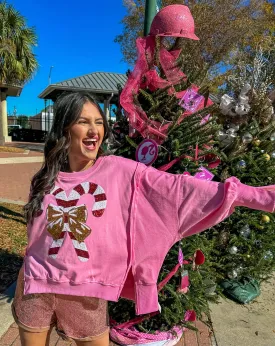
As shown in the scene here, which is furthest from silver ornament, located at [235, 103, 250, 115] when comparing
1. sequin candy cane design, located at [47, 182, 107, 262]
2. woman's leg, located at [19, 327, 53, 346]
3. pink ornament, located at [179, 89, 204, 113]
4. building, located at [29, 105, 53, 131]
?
building, located at [29, 105, 53, 131]

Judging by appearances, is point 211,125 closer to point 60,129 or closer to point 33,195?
point 60,129

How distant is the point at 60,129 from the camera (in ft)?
5.54

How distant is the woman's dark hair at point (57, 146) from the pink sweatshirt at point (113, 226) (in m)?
0.05

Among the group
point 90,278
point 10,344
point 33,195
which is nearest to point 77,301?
point 90,278

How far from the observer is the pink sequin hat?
7.39 ft

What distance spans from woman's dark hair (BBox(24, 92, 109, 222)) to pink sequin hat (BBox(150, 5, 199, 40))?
2.85 ft

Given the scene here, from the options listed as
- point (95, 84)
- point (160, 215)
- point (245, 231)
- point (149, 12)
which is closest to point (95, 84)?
point (95, 84)

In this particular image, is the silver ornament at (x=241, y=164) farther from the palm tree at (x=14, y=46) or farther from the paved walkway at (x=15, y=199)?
the palm tree at (x=14, y=46)

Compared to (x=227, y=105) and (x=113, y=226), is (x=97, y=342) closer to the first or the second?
(x=113, y=226)

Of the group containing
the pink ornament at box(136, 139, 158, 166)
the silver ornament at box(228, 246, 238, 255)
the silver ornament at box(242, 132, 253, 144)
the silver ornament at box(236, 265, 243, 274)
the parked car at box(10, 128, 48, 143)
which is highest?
the silver ornament at box(242, 132, 253, 144)

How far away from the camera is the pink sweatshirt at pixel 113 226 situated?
5.11 feet

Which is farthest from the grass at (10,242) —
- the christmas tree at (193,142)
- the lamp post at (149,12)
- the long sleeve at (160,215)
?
the lamp post at (149,12)

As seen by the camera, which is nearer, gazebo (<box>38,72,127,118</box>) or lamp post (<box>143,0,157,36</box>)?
lamp post (<box>143,0,157,36</box>)

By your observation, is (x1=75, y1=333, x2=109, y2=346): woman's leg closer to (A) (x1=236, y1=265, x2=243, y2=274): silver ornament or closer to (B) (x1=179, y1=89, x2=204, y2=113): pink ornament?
(B) (x1=179, y1=89, x2=204, y2=113): pink ornament
